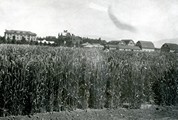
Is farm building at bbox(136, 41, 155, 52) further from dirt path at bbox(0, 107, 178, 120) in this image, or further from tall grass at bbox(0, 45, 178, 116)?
dirt path at bbox(0, 107, 178, 120)

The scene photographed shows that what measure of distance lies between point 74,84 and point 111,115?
4.77 ft

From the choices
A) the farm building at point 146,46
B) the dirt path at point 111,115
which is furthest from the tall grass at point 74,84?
the farm building at point 146,46

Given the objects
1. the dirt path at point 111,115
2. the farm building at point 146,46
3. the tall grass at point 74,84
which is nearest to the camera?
the dirt path at point 111,115

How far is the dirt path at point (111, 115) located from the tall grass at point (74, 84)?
0.32 meters

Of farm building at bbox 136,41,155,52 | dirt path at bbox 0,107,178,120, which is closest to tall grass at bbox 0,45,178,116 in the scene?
dirt path at bbox 0,107,178,120

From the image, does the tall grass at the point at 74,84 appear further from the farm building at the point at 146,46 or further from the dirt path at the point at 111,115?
the farm building at the point at 146,46

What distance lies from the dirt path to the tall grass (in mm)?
319

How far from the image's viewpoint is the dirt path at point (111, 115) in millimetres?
6686

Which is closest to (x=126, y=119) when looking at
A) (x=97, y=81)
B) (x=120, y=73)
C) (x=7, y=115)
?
(x=97, y=81)

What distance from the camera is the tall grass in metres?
6.82

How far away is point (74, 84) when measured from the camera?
7.65 m

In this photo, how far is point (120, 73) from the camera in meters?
8.89

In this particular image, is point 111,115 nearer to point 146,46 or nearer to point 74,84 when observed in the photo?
point 74,84

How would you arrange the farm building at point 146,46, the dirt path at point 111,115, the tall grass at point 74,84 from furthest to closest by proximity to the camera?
the farm building at point 146,46
the tall grass at point 74,84
the dirt path at point 111,115
